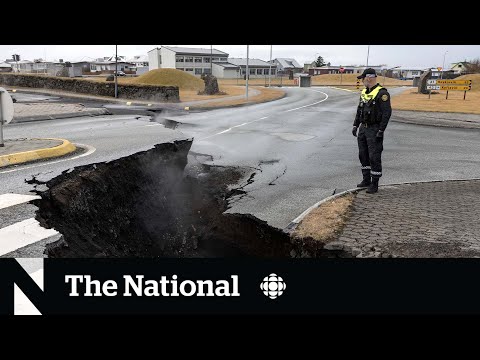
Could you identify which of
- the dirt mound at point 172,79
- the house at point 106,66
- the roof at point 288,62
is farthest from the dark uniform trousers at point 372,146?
the roof at point 288,62

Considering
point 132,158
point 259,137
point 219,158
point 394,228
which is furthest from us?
point 259,137

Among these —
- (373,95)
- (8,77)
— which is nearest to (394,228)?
(373,95)

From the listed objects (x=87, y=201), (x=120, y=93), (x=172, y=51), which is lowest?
(x=87, y=201)

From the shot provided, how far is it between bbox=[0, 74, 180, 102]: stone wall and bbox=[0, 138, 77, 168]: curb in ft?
55.2

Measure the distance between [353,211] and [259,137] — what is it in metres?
7.66

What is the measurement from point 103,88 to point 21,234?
23950 millimetres

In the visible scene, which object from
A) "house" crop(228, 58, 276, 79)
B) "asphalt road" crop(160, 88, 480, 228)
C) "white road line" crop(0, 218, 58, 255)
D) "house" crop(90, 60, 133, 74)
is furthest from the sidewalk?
"house" crop(90, 60, 133, 74)

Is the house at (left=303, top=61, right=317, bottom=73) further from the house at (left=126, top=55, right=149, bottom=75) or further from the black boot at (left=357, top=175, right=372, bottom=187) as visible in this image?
the black boot at (left=357, top=175, right=372, bottom=187)

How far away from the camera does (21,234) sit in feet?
15.4

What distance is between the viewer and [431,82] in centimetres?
3178

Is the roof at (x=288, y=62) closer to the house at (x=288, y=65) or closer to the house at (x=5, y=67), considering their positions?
the house at (x=288, y=65)

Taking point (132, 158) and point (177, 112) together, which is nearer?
point (132, 158)

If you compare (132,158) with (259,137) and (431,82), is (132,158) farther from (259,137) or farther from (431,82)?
(431,82)

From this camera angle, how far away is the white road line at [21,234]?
438cm
